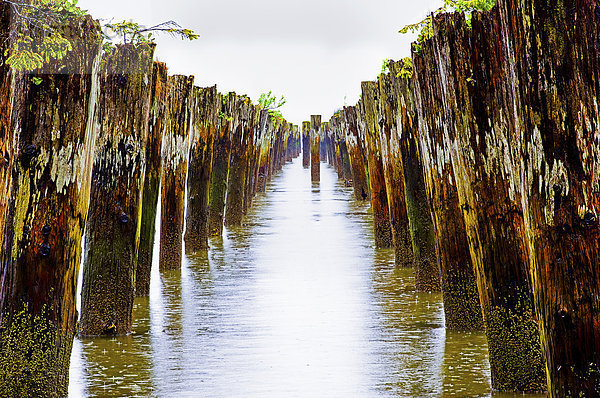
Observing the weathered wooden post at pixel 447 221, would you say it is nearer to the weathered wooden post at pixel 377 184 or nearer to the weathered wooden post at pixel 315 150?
the weathered wooden post at pixel 377 184

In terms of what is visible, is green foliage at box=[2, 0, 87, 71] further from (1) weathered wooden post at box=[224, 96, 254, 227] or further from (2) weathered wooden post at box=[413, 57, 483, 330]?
(1) weathered wooden post at box=[224, 96, 254, 227]

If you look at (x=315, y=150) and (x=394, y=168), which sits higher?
(x=315, y=150)

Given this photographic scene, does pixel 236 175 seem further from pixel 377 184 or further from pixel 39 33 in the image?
pixel 39 33

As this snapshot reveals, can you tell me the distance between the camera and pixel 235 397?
15.4 ft

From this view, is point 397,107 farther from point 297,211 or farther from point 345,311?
point 297,211

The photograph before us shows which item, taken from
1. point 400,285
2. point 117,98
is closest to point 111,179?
point 117,98

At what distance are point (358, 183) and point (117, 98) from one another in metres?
15.2

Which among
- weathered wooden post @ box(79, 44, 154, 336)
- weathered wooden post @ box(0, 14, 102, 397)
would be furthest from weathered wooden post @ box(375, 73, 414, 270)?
weathered wooden post @ box(0, 14, 102, 397)

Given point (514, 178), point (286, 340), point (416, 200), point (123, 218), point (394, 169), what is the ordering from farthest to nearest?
point (394, 169)
point (416, 200)
point (123, 218)
point (286, 340)
point (514, 178)

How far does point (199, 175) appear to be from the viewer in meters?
11.5

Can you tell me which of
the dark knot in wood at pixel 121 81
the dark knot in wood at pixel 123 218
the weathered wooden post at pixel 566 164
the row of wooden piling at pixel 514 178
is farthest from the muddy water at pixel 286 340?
the dark knot in wood at pixel 121 81

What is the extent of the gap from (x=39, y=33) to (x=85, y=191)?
0.89m

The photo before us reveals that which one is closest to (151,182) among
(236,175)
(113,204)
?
(113,204)

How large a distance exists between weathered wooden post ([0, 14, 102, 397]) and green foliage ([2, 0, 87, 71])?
5 centimetres
